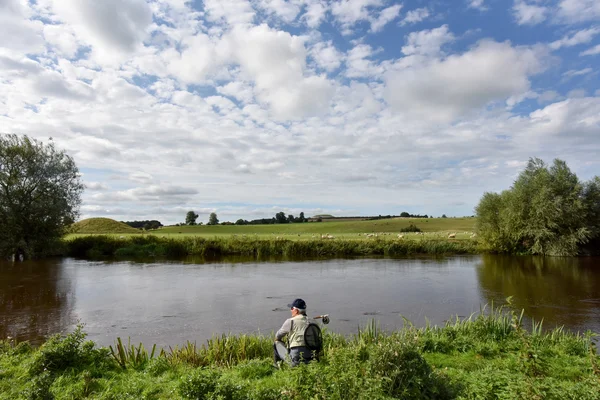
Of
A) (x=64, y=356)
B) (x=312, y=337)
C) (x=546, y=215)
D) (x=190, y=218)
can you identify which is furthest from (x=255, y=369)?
(x=190, y=218)

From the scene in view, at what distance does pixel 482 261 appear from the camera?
34.4 meters

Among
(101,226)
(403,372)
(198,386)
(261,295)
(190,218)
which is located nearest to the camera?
(403,372)

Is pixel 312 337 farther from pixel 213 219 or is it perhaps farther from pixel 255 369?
pixel 213 219

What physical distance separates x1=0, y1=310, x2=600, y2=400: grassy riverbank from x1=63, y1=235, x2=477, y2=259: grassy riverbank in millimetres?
29386

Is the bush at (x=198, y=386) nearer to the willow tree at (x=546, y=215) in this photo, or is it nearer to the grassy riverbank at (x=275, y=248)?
the grassy riverbank at (x=275, y=248)

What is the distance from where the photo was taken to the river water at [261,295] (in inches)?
547

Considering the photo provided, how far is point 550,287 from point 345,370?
20.6 m

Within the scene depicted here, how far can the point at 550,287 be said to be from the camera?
21.3m

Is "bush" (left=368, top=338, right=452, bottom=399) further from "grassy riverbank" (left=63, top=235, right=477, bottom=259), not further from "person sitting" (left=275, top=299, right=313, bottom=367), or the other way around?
"grassy riverbank" (left=63, top=235, right=477, bottom=259)

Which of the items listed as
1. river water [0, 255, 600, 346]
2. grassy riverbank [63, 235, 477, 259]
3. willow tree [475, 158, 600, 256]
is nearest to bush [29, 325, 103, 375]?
river water [0, 255, 600, 346]

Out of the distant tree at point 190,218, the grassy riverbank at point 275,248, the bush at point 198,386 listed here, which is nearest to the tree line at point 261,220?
the distant tree at point 190,218

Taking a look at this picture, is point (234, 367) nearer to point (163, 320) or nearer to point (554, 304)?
point (163, 320)

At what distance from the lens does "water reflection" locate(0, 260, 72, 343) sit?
13508 mm

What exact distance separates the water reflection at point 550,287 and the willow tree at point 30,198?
123 ft
